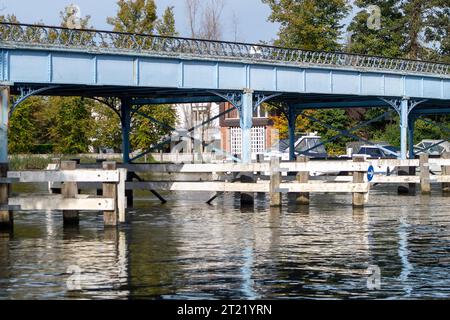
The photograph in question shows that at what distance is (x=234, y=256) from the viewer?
73.8 feet

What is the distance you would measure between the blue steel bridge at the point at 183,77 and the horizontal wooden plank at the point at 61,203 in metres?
Result: 5.65

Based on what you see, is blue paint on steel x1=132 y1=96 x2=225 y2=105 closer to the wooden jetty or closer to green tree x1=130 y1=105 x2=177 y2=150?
the wooden jetty

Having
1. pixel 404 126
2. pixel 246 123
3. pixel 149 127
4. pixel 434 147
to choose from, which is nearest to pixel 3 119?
pixel 246 123

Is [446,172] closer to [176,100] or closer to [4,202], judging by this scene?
[176,100]

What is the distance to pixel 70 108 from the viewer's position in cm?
8188

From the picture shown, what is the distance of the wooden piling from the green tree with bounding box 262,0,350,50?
191 feet

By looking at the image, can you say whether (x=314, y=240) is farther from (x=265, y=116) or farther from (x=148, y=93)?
(x=265, y=116)

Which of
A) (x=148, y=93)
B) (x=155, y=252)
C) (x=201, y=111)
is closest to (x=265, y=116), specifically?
(x=201, y=111)

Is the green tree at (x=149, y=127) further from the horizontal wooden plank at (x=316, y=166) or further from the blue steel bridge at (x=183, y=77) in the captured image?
the horizontal wooden plank at (x=316, y=166)

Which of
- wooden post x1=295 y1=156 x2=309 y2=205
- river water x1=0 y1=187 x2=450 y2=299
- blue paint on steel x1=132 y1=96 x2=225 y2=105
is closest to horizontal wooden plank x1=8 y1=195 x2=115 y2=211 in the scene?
river water x1=0 y1=187 x2=450 y2=299

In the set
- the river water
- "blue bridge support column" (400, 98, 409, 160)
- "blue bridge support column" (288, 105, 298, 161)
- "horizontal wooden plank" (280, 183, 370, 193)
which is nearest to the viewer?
the river water

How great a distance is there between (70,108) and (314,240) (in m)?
58.4

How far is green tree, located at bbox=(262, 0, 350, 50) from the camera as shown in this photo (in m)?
84.1

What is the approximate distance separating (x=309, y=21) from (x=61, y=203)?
60.2 metres
